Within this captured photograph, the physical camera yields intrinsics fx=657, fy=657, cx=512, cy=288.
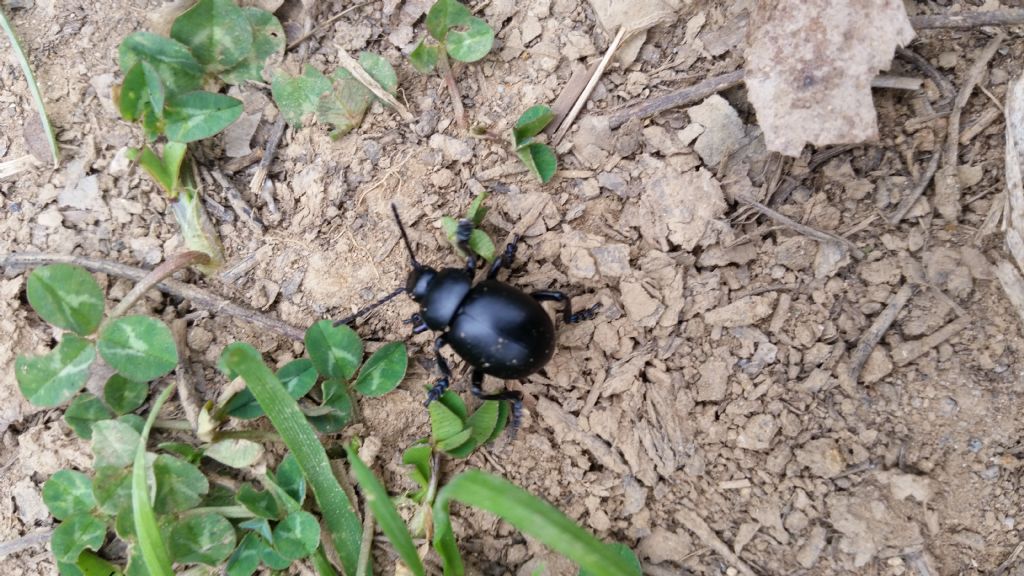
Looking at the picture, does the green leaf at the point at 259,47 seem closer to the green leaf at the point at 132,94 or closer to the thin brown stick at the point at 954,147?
the green leaf at the point at 132,94

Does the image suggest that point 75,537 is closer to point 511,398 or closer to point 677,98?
point 511,398

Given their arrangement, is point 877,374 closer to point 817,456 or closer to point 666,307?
point 817,456

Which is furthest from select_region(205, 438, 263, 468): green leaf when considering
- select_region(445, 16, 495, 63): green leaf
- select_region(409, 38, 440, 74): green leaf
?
select_region(445, 16, 495, 63): green leaf

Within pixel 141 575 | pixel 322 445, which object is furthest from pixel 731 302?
pixel 141 575

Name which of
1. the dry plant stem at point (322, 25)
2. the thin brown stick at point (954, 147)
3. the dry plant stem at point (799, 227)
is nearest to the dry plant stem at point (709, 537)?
the dry plant stem at point (799, 227)

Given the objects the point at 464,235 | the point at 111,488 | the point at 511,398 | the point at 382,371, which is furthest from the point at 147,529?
the point at 464,235

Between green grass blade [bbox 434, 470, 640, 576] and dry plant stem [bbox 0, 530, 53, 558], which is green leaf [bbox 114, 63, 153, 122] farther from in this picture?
green grass blade [bbox 434, 470, 640, 576]

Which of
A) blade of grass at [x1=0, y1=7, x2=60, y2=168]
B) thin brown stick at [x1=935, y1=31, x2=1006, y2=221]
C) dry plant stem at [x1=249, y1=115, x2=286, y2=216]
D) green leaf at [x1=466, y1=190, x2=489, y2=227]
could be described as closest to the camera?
thin brown stick at [x1=935, y1=31, x2=1006, y2=221]
